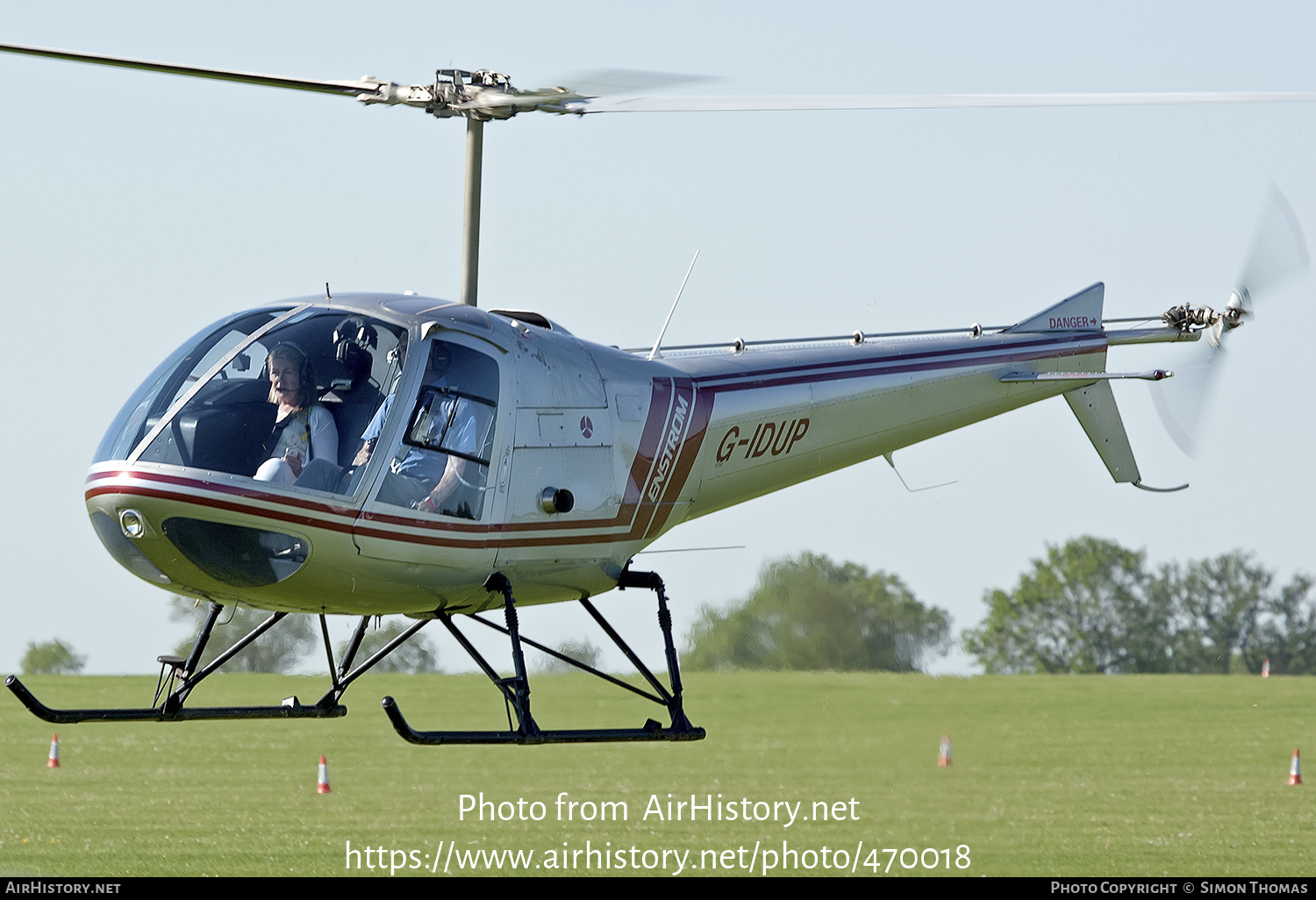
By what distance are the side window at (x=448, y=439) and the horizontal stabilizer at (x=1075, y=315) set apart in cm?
616

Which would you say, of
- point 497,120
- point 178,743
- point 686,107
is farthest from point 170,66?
point 178,743

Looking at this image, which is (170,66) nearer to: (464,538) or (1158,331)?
(464,538)

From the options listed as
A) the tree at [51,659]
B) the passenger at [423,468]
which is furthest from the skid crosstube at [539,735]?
the tree at [51,659]

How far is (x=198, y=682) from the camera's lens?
941 centimetres

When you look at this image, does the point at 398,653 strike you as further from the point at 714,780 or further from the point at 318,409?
the point at 318,409

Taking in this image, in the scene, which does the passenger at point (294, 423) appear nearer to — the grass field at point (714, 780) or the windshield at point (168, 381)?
the windshield at point (168, 381)

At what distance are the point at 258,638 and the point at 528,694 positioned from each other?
94.0 inches

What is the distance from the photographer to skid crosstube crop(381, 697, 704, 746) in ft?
25.9

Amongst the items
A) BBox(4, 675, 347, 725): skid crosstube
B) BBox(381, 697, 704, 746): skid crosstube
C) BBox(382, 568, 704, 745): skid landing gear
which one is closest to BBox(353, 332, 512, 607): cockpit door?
BBox(382, 568, 704, 745): skid landing gear

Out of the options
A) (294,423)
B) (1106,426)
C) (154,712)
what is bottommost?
(154,712)

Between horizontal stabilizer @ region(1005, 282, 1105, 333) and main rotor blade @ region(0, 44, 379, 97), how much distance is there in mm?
6276

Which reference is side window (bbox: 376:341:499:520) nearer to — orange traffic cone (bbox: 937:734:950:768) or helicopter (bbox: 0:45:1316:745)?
helicopter (bbox: 0:45:1316:745)

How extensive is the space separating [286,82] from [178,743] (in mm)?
25383

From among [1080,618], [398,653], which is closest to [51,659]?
[398,653]
